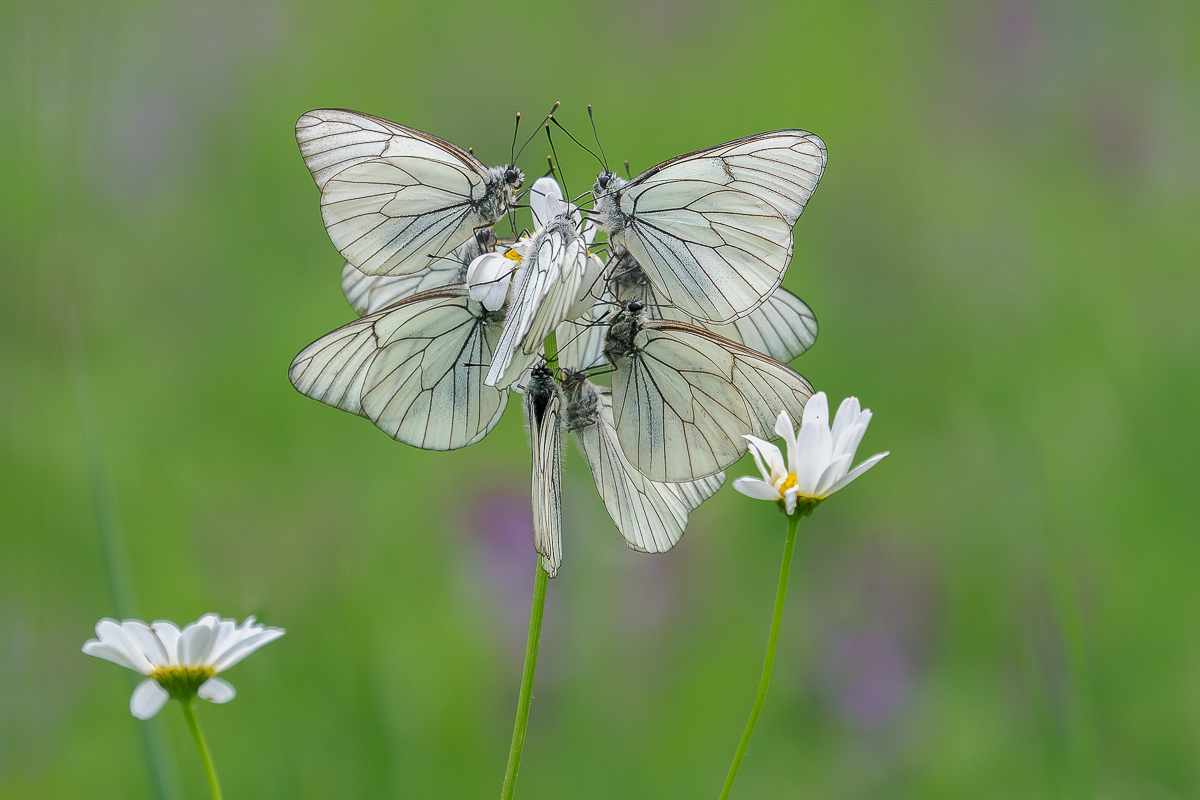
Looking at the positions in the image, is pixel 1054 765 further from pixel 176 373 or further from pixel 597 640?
pixel 176 373

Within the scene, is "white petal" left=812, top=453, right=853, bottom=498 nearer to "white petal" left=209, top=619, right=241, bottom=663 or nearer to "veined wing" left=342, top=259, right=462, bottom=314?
"veined wing" left=342, top=259, right=462, bottom=314

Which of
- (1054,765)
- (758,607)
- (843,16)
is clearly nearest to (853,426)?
(1054,765)

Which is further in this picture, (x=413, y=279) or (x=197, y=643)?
(x=413, y=279)

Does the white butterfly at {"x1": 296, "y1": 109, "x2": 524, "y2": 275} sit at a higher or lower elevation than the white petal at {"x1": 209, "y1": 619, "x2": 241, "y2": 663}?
higher

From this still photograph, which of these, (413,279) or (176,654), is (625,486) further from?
(176,654)

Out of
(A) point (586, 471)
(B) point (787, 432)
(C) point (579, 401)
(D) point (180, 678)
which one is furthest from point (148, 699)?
(A) point (586, 471)

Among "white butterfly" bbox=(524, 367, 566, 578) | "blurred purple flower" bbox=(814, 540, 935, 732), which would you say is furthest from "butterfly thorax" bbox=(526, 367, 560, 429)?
"blurred purple flower" bbox=(814, 540, 935, 732)

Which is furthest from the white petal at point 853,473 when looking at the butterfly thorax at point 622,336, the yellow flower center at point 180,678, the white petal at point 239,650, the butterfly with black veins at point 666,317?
the yellow flower center at point 180,678
